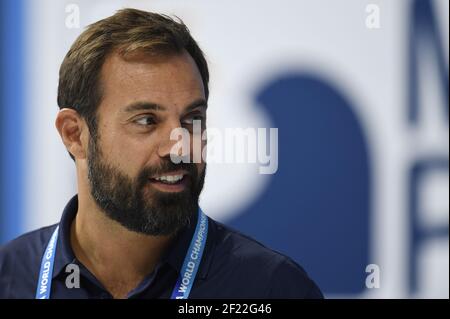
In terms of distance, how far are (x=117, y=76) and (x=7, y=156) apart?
2.81 ft

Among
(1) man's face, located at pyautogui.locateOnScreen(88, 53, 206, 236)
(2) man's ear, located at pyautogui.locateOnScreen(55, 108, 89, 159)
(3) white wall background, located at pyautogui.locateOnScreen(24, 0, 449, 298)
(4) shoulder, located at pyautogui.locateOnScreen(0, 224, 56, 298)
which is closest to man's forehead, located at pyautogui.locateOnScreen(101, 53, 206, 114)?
(1) man's face, located at pyautogui.locateOnScreen(88, 53, 206, 236)

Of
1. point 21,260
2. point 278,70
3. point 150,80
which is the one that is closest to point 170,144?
point 150,80

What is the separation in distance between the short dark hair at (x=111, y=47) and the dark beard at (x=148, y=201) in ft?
0.50

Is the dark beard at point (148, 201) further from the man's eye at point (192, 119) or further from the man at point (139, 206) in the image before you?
the man's eye at point (192, 119)

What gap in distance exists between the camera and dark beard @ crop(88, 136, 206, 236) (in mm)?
1698

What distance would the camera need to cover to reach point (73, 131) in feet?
6.15

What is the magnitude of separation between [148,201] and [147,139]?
0.15 m

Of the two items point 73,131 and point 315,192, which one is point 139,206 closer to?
point 73,131

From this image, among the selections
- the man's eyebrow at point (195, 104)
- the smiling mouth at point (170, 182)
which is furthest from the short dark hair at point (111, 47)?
the smiling mouth at point (170, 182)

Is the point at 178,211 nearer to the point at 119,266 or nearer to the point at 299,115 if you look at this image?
the point at 119,266

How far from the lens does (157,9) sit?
2426mm

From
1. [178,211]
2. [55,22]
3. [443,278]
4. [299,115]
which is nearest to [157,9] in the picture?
[55,22]

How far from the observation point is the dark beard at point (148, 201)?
1698 mm

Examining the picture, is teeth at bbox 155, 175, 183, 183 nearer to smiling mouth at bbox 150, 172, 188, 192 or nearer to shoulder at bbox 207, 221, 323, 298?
smiling mouth at bbox 150, 172, 188, 192
